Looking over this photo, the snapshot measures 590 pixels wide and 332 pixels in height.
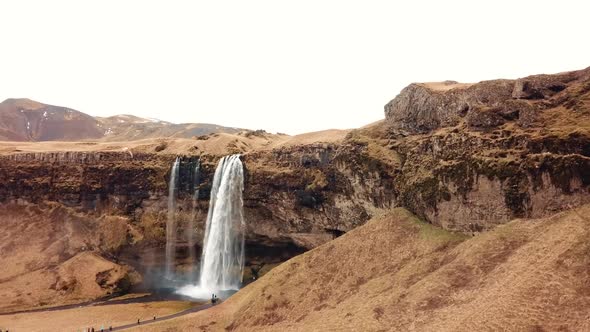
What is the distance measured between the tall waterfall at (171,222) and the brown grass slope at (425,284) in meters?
29.4

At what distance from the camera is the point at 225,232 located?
7025 cm

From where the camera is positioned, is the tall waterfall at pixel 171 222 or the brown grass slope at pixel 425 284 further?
the tall waterfall at pixel 171 222

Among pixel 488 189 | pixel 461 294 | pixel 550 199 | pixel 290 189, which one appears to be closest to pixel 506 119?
pixel 488 189

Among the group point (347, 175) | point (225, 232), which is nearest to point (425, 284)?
point (347, 175)

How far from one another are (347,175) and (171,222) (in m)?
37.3

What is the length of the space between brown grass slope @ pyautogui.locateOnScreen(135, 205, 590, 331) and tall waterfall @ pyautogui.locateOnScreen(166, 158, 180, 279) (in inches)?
1158

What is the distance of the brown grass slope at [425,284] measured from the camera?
87.7 ft

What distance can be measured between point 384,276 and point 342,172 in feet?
76.5

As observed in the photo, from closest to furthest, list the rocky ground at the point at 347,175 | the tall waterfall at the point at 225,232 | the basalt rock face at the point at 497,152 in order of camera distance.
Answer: the basalt rock face at the point at 497,152 < the rocky ground at the point at 347,175 < the tall waterfall at the point at 225,232

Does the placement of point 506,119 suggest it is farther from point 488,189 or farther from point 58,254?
point 58,254

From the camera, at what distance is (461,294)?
3141 cm

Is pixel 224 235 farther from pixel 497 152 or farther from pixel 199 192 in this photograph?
pixel 497 152

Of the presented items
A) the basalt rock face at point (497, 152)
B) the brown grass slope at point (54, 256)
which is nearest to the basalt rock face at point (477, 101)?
the basalt rock face at point (497, 152)

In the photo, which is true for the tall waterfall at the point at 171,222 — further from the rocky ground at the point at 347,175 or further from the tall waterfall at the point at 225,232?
the tall waterfall at the point at 225,232
